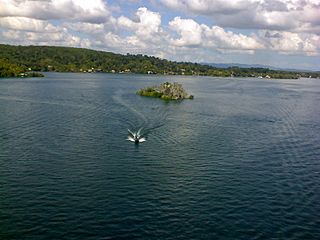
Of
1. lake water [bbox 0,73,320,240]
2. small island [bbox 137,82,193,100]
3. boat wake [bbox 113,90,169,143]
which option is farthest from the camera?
small island [bbox 137,82,193,100]

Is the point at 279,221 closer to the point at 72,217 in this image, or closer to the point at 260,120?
→ the point at 72,217

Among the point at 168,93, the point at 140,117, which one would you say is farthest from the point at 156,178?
the point at 168,93

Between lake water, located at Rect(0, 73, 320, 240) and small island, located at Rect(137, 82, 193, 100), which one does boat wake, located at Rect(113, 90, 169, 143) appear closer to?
lake water, located at Rect(0, 73, 320, 240)

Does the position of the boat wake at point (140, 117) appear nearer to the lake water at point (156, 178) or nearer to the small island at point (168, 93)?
the lake water at point (156, 178)

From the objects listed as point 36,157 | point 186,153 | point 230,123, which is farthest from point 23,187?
point 230,123

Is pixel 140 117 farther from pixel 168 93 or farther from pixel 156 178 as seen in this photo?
pixel 168 93

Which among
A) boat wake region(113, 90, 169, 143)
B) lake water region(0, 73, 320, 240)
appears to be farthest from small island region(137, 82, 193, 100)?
lake water region(0, 73, 320, 240)

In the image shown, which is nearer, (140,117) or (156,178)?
(156,178)

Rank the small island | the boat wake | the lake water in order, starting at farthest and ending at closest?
the small island
the boat wake
the lake water
